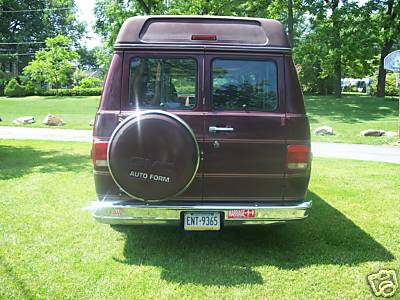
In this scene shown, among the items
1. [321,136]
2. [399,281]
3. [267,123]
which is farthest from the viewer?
[321,136]

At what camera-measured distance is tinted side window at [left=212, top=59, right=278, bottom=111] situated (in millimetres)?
4195

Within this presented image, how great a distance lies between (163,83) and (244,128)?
93 cm

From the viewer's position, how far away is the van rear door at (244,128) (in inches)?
161

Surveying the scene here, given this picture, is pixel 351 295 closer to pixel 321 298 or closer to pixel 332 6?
pixel 321 298

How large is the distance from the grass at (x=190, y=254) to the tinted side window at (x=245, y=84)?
1603 millimetres

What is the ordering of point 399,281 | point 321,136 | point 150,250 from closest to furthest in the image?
point 399,281
point 150,250
point 321,136

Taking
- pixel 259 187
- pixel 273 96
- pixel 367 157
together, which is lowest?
pixel 367 157

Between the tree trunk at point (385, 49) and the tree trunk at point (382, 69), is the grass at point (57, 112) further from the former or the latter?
the tree trunk at point (382, 69)

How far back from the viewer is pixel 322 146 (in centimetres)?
1259

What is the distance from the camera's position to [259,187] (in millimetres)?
4145

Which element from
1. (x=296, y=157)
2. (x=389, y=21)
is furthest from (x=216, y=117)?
(x=389, y=21)

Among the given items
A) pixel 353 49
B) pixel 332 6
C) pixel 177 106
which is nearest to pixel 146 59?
pixel 177 106

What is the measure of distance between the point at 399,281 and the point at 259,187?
1524 millimetres

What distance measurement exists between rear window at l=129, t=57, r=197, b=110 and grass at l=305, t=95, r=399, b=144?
10435 mm
